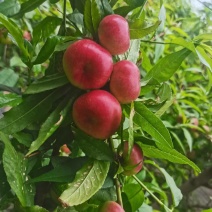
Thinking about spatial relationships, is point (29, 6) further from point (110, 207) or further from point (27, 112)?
point (110, 207)

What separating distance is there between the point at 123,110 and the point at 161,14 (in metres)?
0.25

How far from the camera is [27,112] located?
51 centimetres

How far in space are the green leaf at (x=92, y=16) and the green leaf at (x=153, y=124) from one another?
0.11 meters

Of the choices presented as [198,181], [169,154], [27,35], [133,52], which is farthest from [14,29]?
[198,181]

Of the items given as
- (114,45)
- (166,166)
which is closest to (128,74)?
(114,45)

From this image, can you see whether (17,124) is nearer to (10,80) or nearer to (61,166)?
(61,166)

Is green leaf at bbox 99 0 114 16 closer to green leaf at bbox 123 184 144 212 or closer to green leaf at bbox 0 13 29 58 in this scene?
green leaf at bbox 0 13 29 58

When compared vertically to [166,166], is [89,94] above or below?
above

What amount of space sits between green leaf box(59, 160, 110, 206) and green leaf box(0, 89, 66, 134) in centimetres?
9

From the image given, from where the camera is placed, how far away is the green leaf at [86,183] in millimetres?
443

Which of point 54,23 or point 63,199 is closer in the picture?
point 63,199

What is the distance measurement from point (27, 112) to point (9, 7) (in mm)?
210

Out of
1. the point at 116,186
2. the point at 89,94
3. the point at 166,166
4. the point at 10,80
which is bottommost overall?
the point at 166,166

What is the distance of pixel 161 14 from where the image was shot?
0.70 metres
